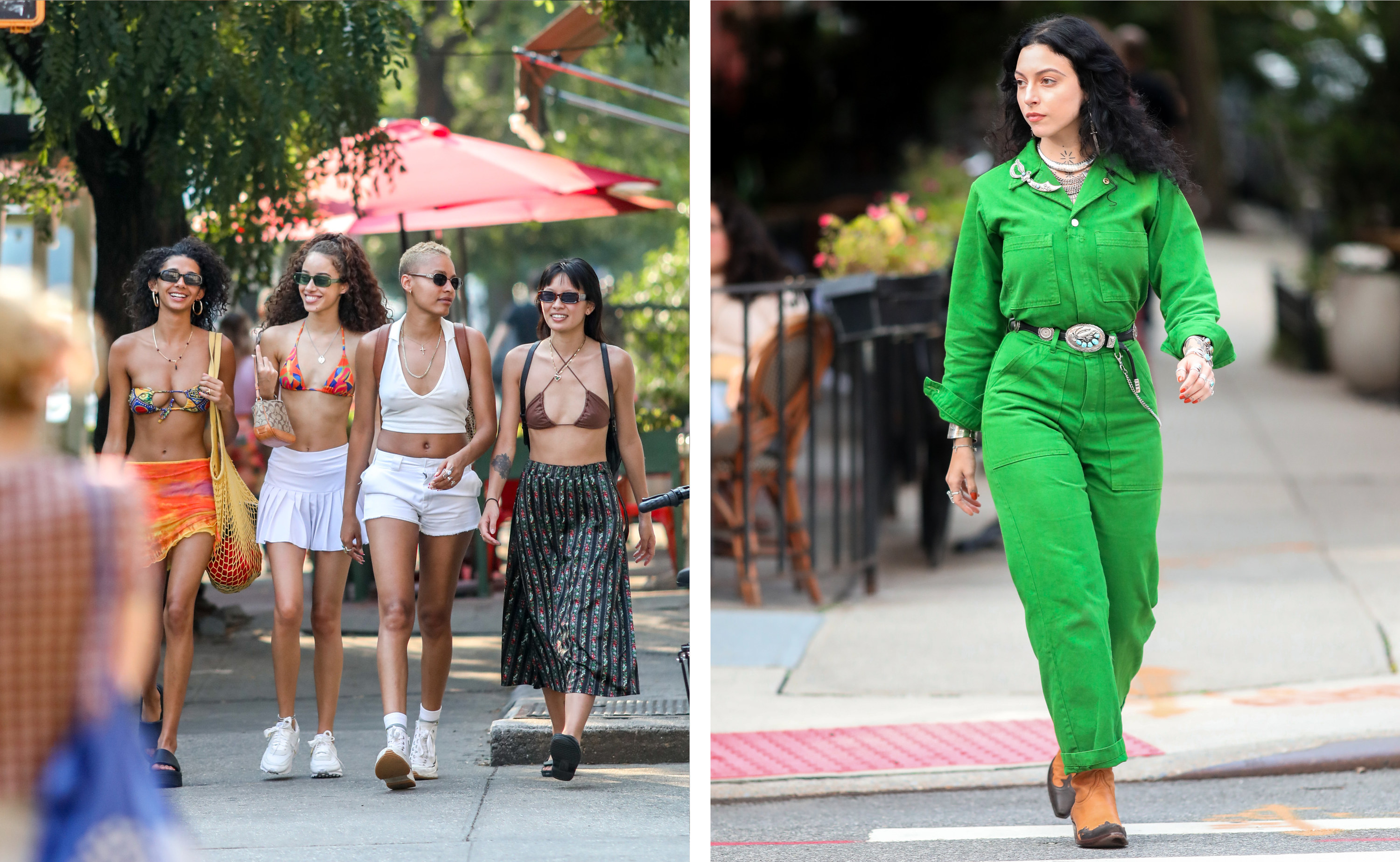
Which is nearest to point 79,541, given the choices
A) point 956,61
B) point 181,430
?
point 181,430

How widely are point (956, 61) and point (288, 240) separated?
676 inches

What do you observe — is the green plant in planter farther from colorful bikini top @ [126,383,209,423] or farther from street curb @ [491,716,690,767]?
colorful bikini top @ [126,383,209,423]

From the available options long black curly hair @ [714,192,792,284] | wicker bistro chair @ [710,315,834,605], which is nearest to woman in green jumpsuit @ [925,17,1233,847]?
wicker bistro chair @ [710,315,834,605]

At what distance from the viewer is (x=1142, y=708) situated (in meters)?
5.85

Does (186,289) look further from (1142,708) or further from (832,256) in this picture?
(832,256)

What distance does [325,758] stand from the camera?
422 cm

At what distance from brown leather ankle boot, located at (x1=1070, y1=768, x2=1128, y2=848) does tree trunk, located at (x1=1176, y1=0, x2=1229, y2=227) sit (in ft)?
70.6

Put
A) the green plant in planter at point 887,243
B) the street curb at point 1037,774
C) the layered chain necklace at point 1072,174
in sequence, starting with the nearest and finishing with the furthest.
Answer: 1. the layered chain necklace at point 1072,174
2. the street curb at point 1037,774
3. the green plant in planter at point 887,243

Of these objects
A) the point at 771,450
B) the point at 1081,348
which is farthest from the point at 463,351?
the point at 771,450

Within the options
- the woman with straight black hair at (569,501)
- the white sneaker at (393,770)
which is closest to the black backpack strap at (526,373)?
the woman with straight black hair at (569,501)

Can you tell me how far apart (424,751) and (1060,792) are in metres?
1.67

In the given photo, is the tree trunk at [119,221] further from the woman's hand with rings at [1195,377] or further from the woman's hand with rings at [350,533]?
the woman's hand with rings at [1195,377]

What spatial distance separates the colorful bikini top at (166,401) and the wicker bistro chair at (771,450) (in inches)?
134

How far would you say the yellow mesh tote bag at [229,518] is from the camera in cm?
430
